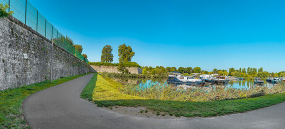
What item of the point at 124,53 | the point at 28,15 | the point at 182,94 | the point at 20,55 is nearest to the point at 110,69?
the point at 124,53

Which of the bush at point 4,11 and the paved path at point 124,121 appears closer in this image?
the paved path at point 124,121

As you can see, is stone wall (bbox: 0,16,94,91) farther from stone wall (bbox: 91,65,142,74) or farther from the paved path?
stone wall (bbox: 91,65,142,74)

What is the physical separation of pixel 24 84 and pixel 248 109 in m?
11.6

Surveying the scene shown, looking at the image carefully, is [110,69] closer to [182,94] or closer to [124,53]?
[124,53]

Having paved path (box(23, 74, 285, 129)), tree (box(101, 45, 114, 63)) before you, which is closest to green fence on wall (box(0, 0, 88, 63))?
paved path (box(23, 74, 285, 129))

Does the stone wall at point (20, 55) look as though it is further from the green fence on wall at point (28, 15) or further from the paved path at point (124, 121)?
the paved path at point (124, 121)

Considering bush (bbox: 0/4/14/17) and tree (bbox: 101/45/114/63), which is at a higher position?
tree (bbox: 101/45/114/63)

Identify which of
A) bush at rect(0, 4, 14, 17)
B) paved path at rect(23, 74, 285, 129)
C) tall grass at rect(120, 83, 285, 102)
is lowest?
tall grass at rect(120, 83, 285, 102)

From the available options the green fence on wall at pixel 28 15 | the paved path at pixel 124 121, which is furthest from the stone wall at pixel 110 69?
the paved path at pixel 124 121

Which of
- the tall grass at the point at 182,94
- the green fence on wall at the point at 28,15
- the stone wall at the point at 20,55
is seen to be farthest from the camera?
the tall grass at the point at 182,94

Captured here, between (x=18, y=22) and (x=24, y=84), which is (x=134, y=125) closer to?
(x=24, y=84)

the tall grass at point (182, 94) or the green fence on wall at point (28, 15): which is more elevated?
the green fence on wall at point (28, 15)

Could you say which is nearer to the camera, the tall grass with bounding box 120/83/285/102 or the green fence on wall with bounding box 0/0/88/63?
the green fence on wall with bounding box 0/0/88/63

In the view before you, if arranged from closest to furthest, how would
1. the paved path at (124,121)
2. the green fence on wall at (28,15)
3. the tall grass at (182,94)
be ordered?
the paved path at (124,121) < the green fence on wall at (28,15) < the tall grass at (182,94)
